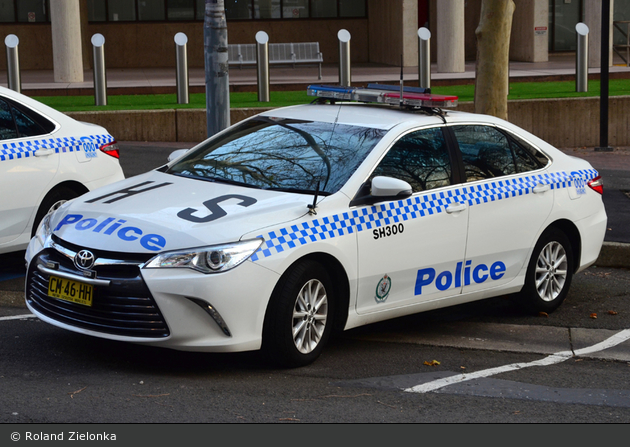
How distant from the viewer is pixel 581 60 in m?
17.5

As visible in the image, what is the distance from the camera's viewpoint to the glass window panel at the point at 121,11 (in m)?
27.9

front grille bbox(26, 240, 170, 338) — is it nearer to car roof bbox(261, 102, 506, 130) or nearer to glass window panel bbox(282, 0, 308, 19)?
car roof bbox(261, 102, 506, 130)

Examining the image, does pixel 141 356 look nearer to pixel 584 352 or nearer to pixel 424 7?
pixel 584 352

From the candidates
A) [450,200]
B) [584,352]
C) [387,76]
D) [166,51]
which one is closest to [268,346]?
[450,200]

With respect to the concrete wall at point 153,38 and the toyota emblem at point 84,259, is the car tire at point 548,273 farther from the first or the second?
the concrete wall at point 153,38

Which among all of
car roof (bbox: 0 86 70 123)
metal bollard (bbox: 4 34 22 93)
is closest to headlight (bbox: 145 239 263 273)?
car roof (bbox: 0 86 70 123)

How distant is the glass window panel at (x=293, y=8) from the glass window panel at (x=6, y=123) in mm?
21511

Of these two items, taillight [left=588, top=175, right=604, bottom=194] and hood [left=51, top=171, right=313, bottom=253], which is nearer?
hood [left=51, top=171, right=313, bottom=253]

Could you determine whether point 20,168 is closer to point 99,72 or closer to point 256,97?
point 99,72

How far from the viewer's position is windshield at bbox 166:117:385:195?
5.73 meters

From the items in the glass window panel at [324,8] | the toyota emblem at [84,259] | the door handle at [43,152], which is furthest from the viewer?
the glass window panel at [324,8]

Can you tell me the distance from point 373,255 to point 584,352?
161 cm

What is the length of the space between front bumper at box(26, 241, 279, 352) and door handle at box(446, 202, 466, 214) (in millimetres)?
1501

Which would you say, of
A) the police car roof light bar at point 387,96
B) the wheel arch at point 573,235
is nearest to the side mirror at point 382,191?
the police car roof light bar at point 387,96
